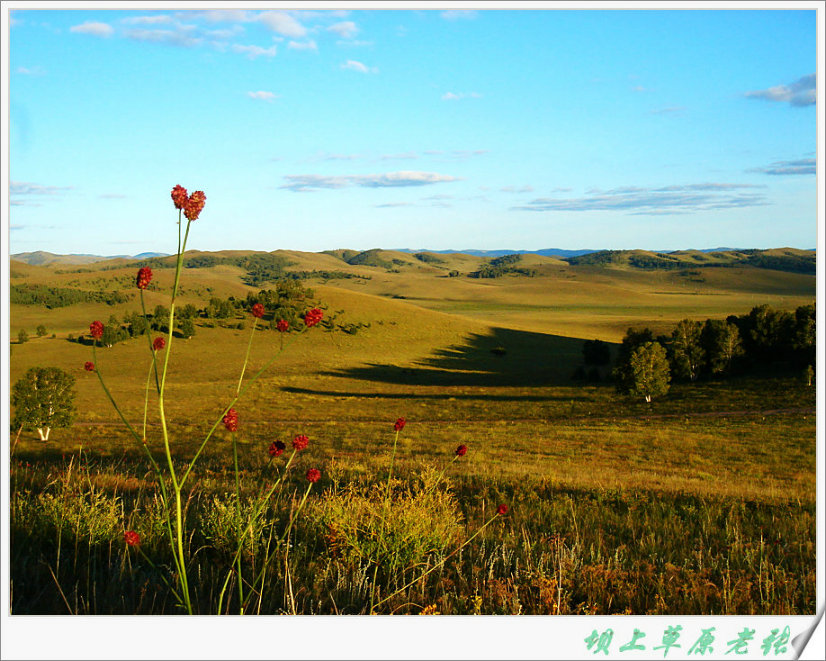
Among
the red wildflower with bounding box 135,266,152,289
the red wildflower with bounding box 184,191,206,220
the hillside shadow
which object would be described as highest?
the red wildflower with bounding box 184,191,206,220

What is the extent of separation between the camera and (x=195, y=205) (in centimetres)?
229

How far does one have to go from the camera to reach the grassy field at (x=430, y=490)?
10.9 feet

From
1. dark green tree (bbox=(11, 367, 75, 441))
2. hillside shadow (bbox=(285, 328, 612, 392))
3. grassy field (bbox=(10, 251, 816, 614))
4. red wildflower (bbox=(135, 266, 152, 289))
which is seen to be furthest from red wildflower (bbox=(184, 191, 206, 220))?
hillside shadow (bbox=(285, 328, 612, 392))

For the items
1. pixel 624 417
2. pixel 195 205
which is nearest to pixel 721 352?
pixel 624 417

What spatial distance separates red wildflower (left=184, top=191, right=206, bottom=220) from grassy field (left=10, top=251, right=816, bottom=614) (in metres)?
0.62

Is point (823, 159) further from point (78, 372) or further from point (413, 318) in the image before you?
point (413, 318)

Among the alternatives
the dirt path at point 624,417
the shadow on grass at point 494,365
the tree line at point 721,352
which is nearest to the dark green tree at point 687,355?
the tree line at point 721,352

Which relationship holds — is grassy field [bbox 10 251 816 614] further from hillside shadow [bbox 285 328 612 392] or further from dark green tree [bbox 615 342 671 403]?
dark green tree [bbox 615 342 671 403]

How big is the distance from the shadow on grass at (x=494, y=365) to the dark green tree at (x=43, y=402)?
73.7 ft

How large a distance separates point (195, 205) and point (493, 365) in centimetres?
6569

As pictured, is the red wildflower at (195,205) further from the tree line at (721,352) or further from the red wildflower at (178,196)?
the tree line at (721,352)

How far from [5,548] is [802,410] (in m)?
35.8

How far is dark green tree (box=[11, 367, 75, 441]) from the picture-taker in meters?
24.1

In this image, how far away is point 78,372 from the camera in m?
48.9
